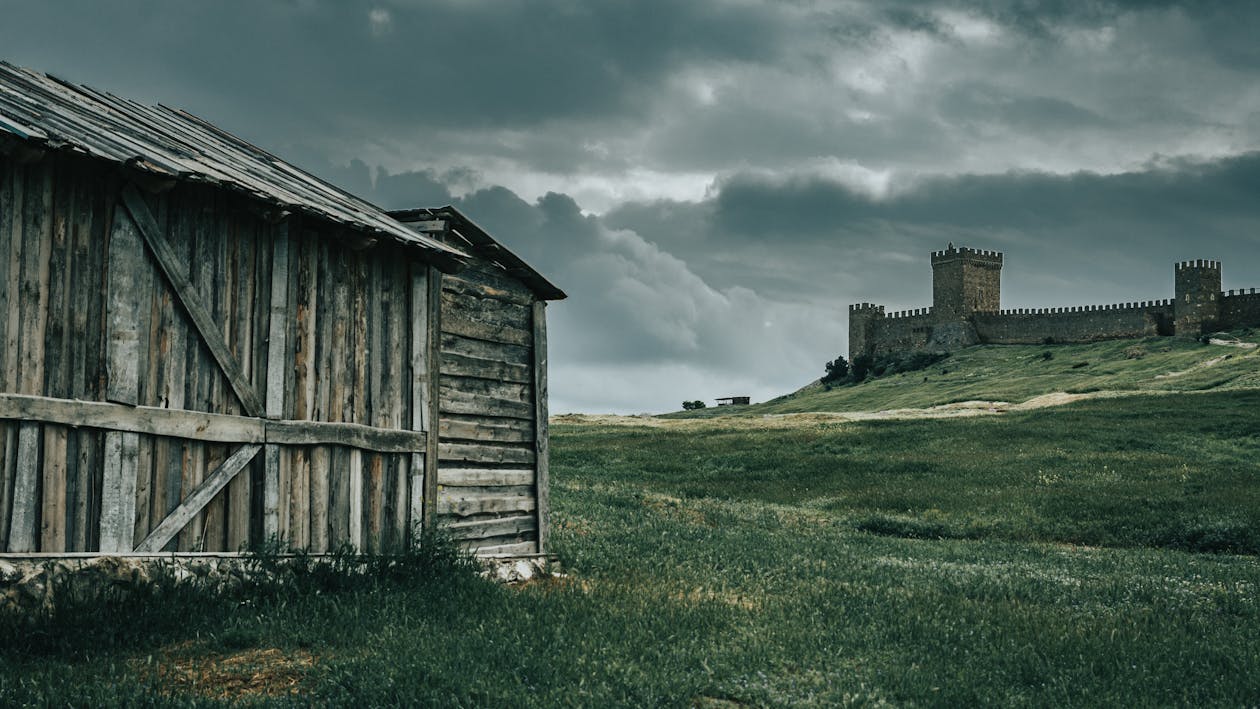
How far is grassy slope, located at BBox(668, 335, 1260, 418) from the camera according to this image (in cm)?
7831

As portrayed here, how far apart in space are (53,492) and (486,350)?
6460mm

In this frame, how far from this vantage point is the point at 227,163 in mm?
12891

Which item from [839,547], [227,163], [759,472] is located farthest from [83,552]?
[759,472]

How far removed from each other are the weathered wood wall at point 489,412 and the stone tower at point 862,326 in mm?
128196

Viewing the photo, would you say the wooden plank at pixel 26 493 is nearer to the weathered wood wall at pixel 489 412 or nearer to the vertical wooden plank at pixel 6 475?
the vertical wooden plank at pixel 6 475

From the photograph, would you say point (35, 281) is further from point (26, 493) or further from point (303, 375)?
point (303, 375)

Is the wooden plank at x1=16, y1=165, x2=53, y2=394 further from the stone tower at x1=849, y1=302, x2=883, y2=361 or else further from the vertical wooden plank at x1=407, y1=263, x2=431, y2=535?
the stone tower at x1=849, y1=302, x2=883, y2=361

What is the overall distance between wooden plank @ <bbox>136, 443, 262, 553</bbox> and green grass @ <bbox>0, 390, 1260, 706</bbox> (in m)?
0.69

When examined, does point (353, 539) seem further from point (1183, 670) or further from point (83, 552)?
point (1183, 670)

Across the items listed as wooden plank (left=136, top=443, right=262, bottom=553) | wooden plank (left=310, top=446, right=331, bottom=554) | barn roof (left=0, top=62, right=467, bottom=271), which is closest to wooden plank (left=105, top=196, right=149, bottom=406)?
barn roof (left=0, top=62, right=467, bottom=271)

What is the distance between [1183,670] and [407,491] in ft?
28.7

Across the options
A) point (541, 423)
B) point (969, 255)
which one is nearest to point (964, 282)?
point (969, 255)

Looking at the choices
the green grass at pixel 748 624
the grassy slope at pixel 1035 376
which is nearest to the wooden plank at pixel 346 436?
the green grass at pixel 748 624

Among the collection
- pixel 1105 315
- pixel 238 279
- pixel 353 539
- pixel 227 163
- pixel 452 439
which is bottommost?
pixel 353 539
